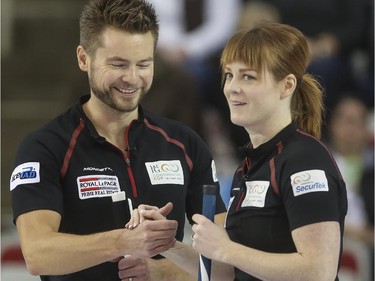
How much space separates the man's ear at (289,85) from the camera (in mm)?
3684

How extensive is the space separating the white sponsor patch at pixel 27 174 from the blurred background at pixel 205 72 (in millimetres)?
3141

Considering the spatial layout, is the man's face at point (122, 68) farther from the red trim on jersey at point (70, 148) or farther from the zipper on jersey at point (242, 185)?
the zipper on jersey at point (242, 185)

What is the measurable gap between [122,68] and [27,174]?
55 cm

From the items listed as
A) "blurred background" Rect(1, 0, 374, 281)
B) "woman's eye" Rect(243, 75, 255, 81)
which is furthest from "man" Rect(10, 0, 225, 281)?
"blurred background" Rect(1, 0, 374, 281)

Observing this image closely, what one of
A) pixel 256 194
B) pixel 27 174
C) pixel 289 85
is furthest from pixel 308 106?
pixel 27 174

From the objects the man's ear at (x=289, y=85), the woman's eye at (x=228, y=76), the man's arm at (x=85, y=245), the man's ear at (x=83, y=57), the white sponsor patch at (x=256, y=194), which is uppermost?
the man's ear at (x=83, y=57)

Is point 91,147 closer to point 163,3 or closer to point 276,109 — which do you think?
point 276,109

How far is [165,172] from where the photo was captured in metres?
4.18

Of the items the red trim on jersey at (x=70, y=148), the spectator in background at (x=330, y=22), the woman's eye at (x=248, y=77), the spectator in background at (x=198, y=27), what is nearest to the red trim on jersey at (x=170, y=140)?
the red trim on jersey at (x=70, y=148)

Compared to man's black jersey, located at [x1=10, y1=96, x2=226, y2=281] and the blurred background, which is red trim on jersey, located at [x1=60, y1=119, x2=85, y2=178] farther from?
the blurred background

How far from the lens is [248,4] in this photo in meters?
8.99

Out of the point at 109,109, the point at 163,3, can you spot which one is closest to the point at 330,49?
the point at 163,3

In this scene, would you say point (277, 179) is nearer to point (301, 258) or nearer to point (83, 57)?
point (301, 258)

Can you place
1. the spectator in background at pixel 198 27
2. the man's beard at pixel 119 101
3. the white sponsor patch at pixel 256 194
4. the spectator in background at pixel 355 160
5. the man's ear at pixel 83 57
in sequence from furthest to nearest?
the spectator in background at pixel 198 27 → the spectator in background at pixel 355 160 → the man's ear at pixel 83 57 → the man's beard at pixel 119 101 → the white sponsor patch at pixel 256 194
